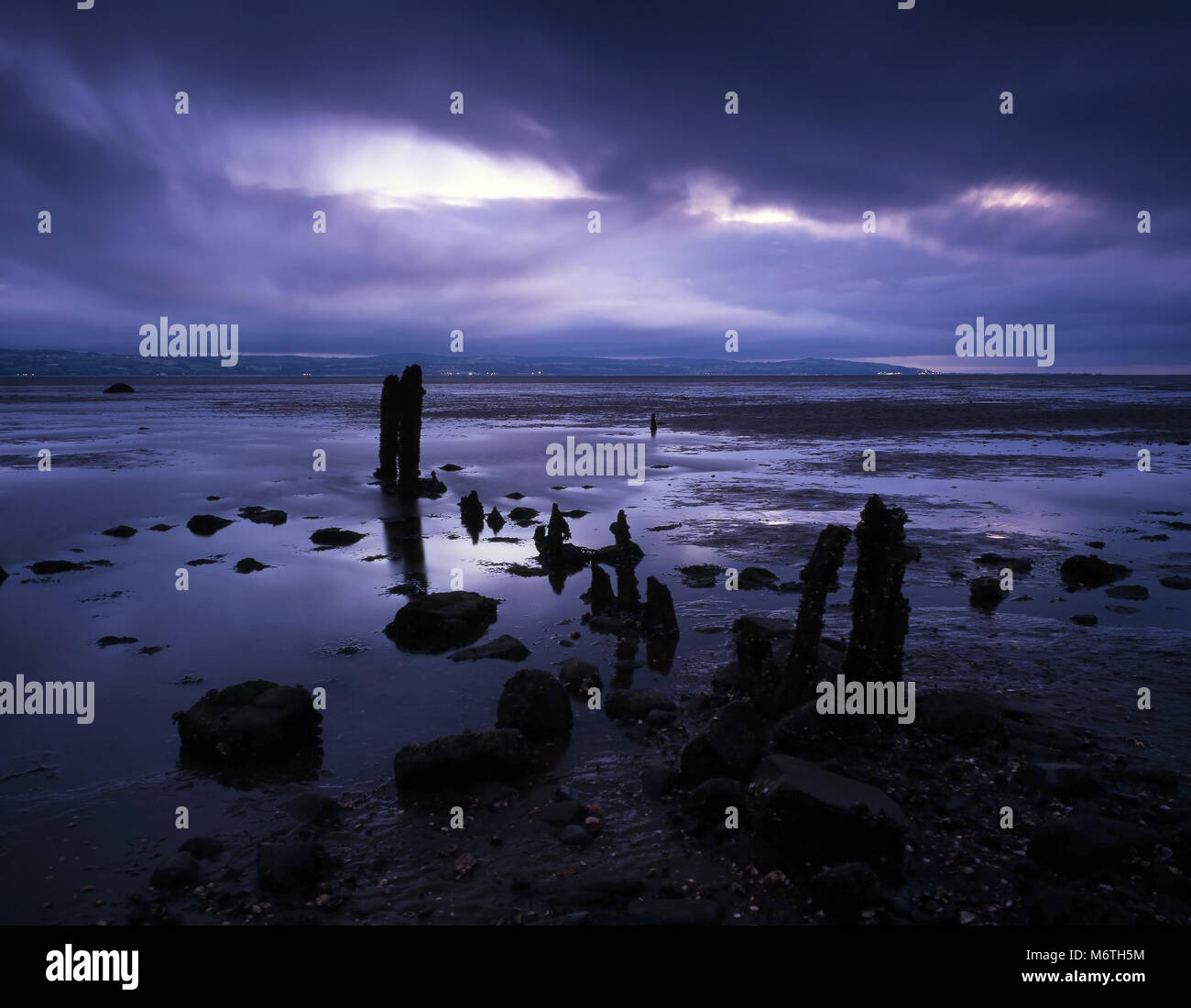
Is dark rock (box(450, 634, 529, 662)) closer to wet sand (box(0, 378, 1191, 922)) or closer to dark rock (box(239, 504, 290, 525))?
wet sand (box(0, 378, 1191, 922))

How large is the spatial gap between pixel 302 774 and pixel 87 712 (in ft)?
15.3

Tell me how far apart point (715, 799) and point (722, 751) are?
77 cm

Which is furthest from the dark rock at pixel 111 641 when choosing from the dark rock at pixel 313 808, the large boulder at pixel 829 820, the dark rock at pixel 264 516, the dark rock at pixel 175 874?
the large boulder at pixel 829 820

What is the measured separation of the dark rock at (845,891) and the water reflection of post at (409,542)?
42.9ft

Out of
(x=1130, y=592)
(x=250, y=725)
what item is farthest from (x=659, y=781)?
(x=1130, y=592)

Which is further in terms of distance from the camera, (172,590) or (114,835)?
(172,590)

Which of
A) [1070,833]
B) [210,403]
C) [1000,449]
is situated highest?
[210,403]

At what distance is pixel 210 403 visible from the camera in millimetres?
116625

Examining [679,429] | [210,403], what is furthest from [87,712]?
[210,403]

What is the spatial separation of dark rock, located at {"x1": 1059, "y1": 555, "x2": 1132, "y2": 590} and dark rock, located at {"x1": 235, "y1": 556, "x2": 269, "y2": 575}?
21247mm

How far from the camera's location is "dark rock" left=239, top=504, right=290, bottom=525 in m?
27.0

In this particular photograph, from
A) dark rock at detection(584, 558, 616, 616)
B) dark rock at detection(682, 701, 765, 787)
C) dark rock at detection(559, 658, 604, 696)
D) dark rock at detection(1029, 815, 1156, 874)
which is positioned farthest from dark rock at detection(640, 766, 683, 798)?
dark rock at detection(584, 558, 616, 616)

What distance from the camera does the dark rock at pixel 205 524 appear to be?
83.1 feet
